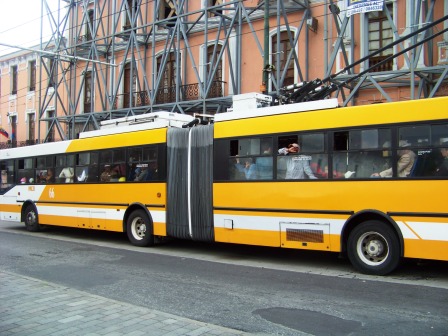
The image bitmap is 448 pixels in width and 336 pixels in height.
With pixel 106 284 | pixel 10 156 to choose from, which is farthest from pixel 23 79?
pixel 106 284

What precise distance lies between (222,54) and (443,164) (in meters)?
15.7

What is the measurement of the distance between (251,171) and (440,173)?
3.72m

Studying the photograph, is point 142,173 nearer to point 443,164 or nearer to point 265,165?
point 265,165

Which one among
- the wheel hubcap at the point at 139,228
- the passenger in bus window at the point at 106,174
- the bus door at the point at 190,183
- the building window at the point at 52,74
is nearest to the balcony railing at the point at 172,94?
the building window at the point at 52,74

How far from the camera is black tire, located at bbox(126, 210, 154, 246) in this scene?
11.7 m

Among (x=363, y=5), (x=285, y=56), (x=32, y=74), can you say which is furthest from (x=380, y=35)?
(x=32, y=74)

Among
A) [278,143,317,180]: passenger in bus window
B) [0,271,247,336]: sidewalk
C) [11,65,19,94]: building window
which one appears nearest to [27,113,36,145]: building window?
[11,65,19,94]: building window

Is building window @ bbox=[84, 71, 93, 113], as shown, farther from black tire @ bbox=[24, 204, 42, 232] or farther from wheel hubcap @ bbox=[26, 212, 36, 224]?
wheel hubcap @ bbox=[26, 212, 36, 224]

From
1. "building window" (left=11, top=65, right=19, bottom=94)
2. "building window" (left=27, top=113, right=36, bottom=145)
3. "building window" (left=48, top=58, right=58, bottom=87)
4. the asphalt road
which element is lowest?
the asphalt road

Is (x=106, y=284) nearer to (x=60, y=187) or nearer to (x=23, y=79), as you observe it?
(x=60, y=187)

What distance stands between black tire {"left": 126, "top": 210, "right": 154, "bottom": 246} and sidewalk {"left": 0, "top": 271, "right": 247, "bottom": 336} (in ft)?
16.4

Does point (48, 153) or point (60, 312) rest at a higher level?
point (48, 153)

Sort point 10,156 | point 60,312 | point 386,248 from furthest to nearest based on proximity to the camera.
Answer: point 10,156
point 386,248
point 60,312

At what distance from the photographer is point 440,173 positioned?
738 centimetres
